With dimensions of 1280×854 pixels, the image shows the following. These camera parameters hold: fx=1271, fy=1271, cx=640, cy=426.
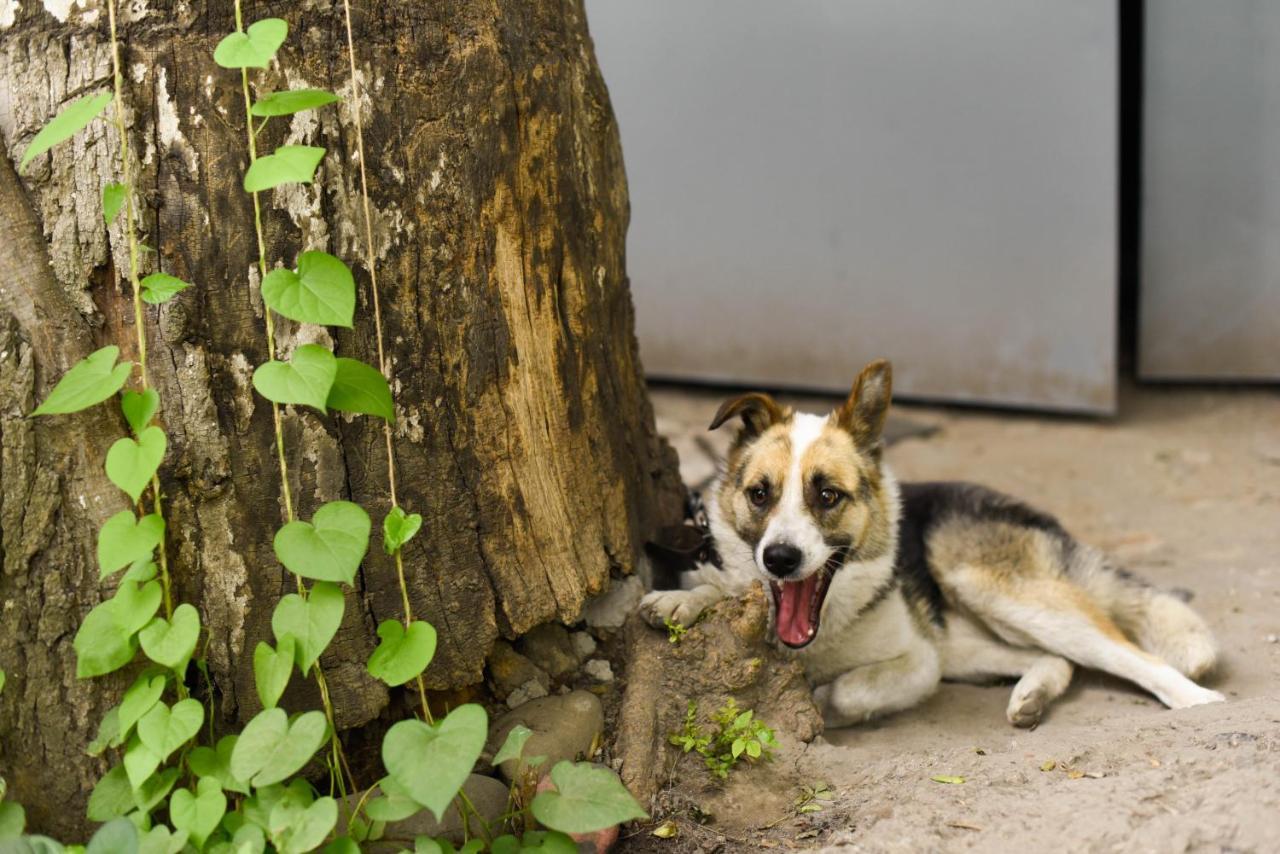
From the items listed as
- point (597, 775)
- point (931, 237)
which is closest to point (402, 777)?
point (597, 775)

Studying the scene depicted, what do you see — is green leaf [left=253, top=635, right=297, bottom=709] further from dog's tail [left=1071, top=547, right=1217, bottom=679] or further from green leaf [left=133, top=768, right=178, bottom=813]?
dog's tail [left=1071, top=547, right=1217, bottom=679]

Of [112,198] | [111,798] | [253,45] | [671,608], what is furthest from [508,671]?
[253,45]

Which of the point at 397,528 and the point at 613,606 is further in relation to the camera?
the point at 613,606

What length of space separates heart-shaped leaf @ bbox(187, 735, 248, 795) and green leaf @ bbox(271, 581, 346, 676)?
0.27 m

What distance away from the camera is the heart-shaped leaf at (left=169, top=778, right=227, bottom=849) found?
272cm

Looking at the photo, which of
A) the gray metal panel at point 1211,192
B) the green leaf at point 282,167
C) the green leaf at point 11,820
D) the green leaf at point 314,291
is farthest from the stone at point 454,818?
the gray metal panel at point 1211,192

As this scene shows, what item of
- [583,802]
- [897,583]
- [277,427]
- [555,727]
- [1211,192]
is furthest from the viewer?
[1211,192]

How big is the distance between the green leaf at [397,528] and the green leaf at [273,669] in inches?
12.1

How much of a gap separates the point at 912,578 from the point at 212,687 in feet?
8.22

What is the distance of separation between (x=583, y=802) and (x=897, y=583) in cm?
181

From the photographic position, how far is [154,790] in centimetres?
284

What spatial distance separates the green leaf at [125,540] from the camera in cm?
270

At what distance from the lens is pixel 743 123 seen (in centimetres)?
729

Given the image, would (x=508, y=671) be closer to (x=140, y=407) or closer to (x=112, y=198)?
(x=140, y=407)
